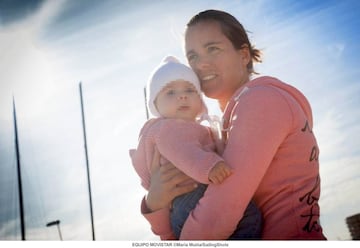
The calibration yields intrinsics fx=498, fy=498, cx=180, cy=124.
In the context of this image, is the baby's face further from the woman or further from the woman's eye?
the woman

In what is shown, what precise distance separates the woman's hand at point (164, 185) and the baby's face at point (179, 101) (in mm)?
176

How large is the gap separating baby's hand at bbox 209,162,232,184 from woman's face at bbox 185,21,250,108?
1.37 ft

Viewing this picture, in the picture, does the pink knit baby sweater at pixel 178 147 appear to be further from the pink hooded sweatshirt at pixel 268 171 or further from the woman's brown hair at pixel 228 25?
the woman's brown hair at pixel 228 25

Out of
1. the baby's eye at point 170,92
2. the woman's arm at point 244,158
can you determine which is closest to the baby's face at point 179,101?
the baby's eye at point 170,92

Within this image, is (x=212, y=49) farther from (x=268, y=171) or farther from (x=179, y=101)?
(x=268, y=171)

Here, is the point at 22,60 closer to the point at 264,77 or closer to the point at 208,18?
the point at 208,18

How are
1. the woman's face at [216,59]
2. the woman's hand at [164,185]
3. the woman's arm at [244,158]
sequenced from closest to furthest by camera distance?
the woman's arm at [244,158], the woman's hand at [164,185], the woman's face at [216,59]

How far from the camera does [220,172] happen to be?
118 cm

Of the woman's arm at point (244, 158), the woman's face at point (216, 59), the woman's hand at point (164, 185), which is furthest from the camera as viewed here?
the woman's face at point (216, 59)

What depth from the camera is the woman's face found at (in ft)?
5.03

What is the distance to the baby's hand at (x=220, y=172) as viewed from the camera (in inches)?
46.7

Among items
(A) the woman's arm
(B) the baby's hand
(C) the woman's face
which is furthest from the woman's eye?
(B) the baby's hand

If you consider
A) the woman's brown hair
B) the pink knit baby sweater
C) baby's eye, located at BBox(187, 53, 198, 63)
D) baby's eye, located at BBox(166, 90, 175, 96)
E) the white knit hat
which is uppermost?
the woman's brown hair

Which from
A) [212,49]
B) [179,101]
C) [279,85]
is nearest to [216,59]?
[212,49]
